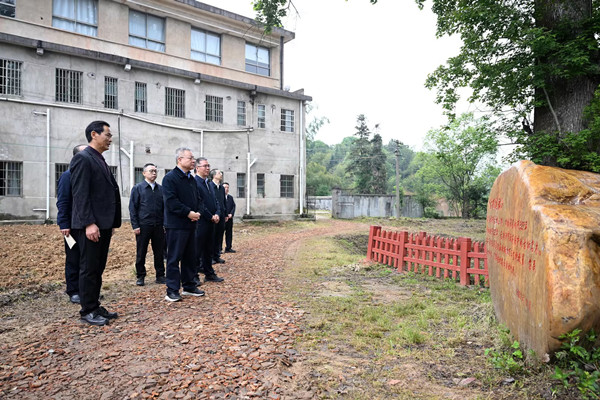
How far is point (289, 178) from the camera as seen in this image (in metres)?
21.5

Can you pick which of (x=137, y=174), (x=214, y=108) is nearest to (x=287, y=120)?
(x=214, y=108)

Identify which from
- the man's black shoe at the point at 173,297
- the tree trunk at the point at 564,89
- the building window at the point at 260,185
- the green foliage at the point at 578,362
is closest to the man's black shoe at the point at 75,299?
the man's black shoe at the point at 173,297

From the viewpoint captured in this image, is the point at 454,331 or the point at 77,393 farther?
the point at 454,331

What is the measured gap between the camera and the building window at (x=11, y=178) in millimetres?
14078

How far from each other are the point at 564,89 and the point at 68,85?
16753 millimetres

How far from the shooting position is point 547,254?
2916mm

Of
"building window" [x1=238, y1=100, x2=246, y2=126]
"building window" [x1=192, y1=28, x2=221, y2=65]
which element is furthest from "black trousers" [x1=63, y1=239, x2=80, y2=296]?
"building window" [x1=192, y1=28, x2=221, y2=65]

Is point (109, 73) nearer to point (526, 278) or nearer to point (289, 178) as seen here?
point (289, 178)

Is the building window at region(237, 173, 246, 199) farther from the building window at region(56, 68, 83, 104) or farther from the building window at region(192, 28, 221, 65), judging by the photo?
the building window at region(56, 68, 83, 104)

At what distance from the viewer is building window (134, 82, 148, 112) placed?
663 inches

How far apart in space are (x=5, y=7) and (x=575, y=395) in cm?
2055

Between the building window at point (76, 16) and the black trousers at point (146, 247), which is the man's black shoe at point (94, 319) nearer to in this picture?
the black trousers at point (146, 247)

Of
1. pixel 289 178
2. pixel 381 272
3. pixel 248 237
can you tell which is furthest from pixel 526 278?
pixel 289 178

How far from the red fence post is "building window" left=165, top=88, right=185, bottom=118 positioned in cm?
1486
